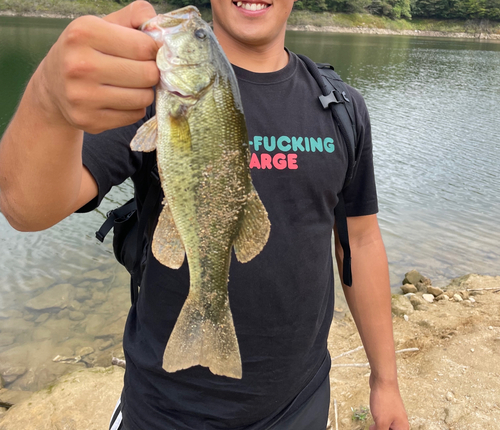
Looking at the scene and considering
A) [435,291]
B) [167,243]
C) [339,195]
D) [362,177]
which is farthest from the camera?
[435,291]

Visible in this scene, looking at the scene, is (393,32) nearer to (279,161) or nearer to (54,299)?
(54,299)

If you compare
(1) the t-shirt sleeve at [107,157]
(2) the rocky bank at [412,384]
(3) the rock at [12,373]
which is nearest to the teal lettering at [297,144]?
(1) the t-shirt sleeve at [107,157]

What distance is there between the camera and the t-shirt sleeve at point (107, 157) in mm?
1489

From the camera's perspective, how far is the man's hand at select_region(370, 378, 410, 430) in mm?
2352

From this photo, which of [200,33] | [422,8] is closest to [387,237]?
[200,33]

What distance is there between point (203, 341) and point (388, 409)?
4.71ft

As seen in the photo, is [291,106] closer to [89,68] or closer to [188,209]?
[188,209]

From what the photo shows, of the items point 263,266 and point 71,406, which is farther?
point 71,406

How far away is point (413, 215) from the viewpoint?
10.3 metres

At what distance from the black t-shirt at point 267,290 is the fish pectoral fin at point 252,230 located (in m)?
0.28

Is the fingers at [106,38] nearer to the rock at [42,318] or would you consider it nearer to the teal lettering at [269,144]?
the teal lettering at [269,144]

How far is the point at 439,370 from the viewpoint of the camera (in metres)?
4.42

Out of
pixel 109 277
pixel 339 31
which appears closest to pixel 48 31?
pixel 109 277

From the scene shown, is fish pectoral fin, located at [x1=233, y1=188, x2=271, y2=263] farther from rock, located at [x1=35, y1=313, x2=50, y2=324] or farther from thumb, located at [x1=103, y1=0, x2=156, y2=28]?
rock, located at [x1=35, y1=313, x2=50, y2=324]
